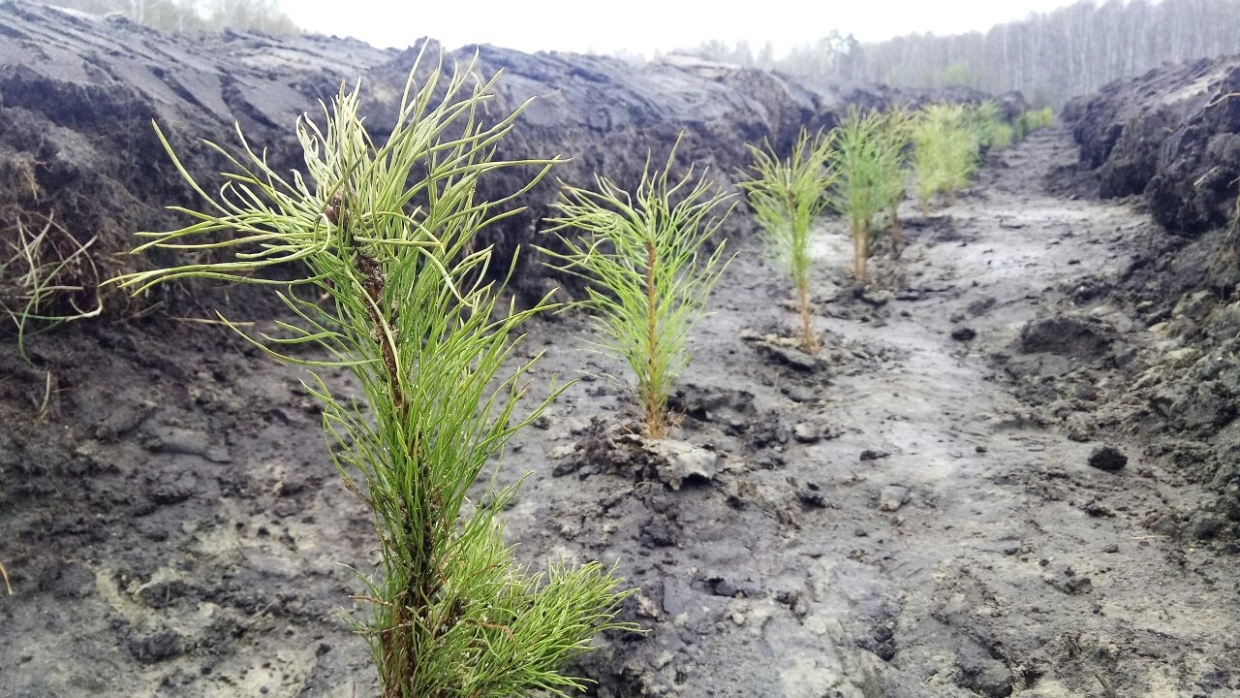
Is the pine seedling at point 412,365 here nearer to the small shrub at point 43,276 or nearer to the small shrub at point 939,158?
the small shrub at point 43,276

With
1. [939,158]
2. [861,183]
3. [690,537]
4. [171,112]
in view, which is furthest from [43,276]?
[939,158]

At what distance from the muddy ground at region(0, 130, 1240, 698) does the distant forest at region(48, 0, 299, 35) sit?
315 centimetres

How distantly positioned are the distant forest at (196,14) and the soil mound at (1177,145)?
21.9ft

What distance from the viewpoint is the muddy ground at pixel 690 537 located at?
189 centimetres

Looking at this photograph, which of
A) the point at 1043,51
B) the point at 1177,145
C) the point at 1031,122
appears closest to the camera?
the point at 1177,145

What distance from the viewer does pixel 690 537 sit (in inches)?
95.0

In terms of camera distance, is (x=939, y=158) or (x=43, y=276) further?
(x=939, y=158)

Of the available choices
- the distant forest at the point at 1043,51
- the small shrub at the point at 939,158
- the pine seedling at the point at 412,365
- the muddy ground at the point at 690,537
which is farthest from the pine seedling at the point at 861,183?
the distant forest at the point at 1043,51

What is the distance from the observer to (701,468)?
2.68 m

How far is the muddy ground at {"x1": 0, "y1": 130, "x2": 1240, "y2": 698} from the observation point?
6.21ft

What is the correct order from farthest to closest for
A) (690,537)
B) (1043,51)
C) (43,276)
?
(1043,51) → (43,276) → (690,537)

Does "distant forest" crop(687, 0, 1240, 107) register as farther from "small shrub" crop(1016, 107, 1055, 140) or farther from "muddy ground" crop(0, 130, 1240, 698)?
"muddy ground" crop(0, 130, 1240, 698)

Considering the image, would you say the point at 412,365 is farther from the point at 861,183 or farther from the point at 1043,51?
the point at 1043,51

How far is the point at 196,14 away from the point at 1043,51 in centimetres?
2054
